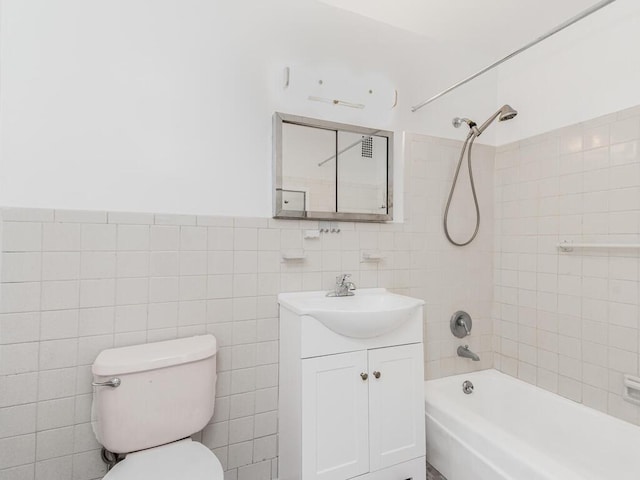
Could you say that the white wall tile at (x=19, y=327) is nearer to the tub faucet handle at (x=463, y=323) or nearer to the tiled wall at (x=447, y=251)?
the tiled wall at (x=447, y=251)

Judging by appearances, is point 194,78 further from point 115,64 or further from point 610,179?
point 610,179

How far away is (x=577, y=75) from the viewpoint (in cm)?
181

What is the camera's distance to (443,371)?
6.75 feet

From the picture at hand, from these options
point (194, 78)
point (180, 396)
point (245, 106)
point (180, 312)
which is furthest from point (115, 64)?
point (180, 396)

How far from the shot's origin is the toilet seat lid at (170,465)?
3.58 feet

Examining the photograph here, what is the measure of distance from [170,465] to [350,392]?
72cm

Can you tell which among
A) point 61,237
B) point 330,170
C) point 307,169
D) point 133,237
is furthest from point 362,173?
point 61,237

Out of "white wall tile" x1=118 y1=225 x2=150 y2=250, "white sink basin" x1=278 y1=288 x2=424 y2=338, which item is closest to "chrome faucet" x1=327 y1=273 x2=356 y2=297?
"white sink basin" x1=278 y1=288 x2=424 y2=338

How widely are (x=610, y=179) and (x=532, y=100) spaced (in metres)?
0.71

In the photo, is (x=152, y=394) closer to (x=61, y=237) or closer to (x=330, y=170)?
(x=61, y=237)

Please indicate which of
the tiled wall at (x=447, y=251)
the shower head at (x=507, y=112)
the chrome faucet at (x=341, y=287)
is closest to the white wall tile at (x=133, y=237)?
the chrome faucet at (x=341, y=287)

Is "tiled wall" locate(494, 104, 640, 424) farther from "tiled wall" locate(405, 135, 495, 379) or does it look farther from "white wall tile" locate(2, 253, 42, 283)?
"white wall tile" locate(2, 253, 42, 283)

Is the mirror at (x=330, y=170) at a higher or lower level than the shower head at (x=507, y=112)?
lower

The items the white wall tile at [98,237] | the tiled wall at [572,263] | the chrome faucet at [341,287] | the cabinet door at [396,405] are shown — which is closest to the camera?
the white wall tile at [98,237]
